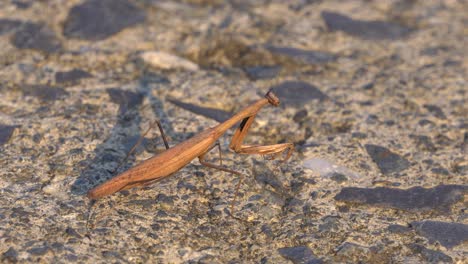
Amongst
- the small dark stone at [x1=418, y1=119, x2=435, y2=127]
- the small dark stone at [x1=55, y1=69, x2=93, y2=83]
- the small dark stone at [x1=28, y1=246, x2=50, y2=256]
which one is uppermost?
the small dark stone at [x1=28, y1=246, x2=50, y2=256]

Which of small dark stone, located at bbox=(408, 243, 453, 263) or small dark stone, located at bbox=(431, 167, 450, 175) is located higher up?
small dark stone, located at bbox=(408, 243, 453, 263)

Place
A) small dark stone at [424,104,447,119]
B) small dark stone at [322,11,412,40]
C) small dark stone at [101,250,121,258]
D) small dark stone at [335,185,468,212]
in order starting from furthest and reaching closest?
1. small dark stone at [322,11,412,40]
2. small dark stone at [424,104,447,119]
3. small dark stone at [335,185,468,212]
4. small dark stone at [101,250,121,258]

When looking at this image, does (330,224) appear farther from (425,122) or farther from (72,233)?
(425,122)

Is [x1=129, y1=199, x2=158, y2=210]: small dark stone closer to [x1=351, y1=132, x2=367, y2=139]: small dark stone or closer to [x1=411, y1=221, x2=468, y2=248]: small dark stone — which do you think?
[x1=411, y1=221, x2=468, y2=248]: small dark stone

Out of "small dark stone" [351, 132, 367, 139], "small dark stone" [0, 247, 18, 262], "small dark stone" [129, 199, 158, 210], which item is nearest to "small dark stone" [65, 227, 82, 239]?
"small dark stone" [0, 247, 18, 262]

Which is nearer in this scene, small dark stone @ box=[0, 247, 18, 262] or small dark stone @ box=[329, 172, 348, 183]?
small dark stone @ box=[0, 247, 18, 262]

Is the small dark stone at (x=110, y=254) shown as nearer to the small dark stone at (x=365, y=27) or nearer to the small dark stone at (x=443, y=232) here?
the small dark stone at (x=443, y=232)

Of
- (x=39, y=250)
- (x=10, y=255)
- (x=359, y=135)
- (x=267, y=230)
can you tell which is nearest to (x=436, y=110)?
(x=359, y=135)
